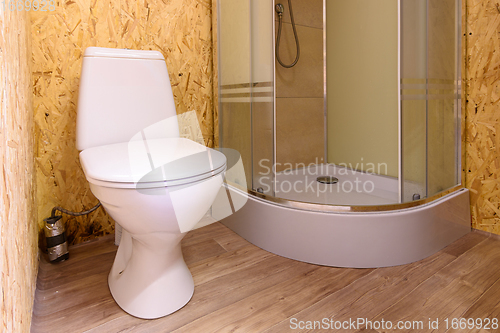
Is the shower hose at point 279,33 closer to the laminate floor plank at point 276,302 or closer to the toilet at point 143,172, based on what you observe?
the toilet at point 143,172

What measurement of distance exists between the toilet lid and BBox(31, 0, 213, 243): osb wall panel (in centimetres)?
43

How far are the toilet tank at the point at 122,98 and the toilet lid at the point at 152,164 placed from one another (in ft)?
0.59

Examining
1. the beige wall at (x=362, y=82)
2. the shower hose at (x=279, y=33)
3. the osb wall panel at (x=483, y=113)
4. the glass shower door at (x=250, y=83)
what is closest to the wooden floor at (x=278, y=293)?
the osb wall panel at (x=483, y=113)

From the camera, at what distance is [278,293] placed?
3.51 feet

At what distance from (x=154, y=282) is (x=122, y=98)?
0.74 m

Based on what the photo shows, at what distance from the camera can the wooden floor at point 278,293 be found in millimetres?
933

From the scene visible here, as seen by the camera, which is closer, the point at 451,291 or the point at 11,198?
the point at 11,198

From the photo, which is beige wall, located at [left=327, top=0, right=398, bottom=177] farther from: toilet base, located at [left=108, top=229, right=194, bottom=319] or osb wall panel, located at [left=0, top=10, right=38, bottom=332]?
osb wall panel, located at [left=0, top=10, right=38, bottom=332]

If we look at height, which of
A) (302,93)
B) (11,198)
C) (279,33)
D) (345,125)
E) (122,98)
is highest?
(279,33)

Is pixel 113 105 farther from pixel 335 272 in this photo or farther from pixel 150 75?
pixel 335 272

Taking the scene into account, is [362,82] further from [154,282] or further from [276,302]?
[154,282]

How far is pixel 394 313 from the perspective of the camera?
950 millimetres

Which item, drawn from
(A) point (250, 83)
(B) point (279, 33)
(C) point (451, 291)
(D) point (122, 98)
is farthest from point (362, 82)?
(D) point (122, 98)

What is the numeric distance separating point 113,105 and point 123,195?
626mm
